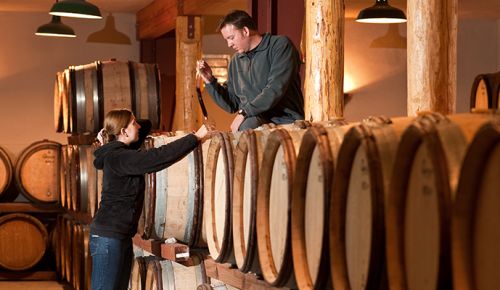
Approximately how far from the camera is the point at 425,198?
268cm

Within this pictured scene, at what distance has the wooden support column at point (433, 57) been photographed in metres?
5.24

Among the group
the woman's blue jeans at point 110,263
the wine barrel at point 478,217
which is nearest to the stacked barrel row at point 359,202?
the wine barrel at point 478,217

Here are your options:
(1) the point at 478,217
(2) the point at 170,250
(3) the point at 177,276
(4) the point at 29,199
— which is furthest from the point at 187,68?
(1) the point at 478,217

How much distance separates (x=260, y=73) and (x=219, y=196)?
0.94 metres

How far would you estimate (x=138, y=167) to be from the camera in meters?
5.75

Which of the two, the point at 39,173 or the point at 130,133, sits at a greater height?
the point at 130,133

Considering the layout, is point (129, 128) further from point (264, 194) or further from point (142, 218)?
point (264, 194)

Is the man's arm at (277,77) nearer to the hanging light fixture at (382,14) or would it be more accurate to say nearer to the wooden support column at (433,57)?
the wooden support column at (433,57)

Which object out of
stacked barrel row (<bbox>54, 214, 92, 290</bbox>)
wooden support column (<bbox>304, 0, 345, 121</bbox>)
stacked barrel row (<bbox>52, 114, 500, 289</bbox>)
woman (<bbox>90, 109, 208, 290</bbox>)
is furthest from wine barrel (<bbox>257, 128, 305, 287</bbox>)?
stacked barrel row (<bbox>54, 214, 92, 290</bbox>)

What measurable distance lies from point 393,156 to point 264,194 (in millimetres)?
1241

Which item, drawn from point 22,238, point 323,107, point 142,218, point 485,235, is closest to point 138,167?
point 142,218

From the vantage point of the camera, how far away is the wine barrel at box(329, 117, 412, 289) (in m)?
2.98

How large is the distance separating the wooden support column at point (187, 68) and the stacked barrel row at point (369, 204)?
755 centimetres

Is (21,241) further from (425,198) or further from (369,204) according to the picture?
(425,198)
